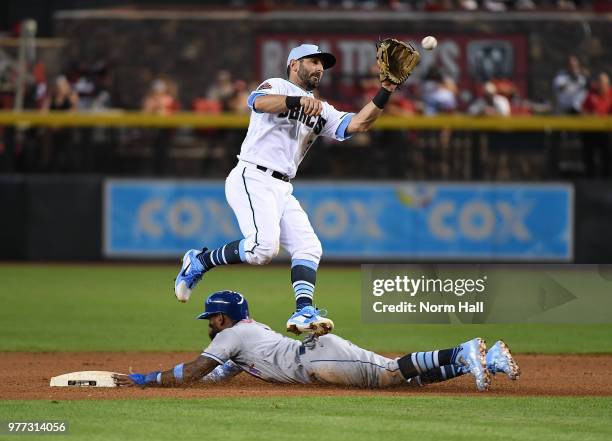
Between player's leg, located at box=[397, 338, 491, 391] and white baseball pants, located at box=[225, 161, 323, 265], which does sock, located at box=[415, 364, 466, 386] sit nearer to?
player's leg, located at box=[397, 338, 491, 391]

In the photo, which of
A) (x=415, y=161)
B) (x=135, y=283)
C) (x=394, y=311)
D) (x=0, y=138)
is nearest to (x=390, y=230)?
(x=415, y=161)

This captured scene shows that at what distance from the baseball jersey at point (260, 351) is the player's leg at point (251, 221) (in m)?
0.64

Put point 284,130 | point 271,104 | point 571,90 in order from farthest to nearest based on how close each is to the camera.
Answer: point 571,90, point 284,130, point 271,104

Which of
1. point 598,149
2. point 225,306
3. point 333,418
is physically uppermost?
point 598,149

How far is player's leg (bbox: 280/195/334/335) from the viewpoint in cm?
822

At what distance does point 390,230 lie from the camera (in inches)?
718

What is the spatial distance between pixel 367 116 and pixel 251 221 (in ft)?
3.51

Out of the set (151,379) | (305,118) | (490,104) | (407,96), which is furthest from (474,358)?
(407,96)

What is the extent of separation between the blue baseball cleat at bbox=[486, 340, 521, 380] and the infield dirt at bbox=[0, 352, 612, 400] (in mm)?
375

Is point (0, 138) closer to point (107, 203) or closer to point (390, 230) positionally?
point (107, 203)

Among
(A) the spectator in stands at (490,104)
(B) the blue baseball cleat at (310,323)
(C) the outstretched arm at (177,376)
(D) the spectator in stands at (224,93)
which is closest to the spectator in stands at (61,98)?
(D) the spectator in stands at (224,93)

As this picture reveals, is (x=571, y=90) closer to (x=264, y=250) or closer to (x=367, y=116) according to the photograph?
(x=367, y=116)

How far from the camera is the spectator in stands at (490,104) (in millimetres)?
18422

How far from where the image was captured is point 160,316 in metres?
13.6
